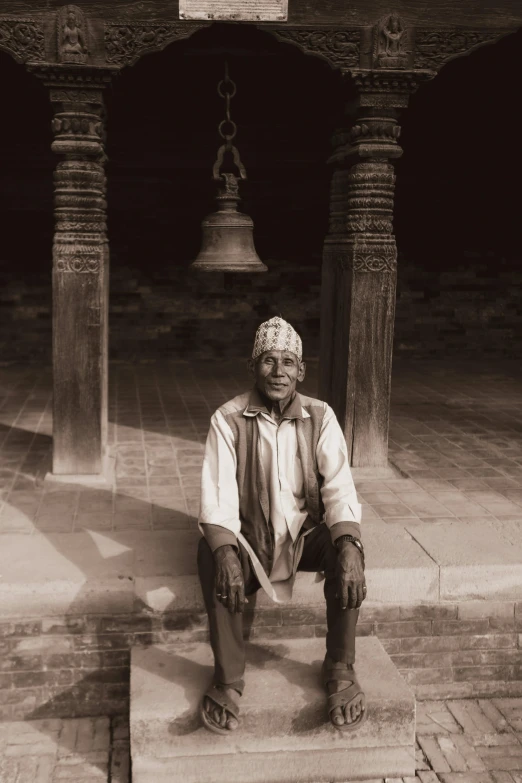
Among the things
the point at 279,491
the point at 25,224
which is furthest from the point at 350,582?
the point at 25,224

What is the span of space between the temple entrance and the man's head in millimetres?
5938

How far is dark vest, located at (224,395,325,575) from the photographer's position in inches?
152

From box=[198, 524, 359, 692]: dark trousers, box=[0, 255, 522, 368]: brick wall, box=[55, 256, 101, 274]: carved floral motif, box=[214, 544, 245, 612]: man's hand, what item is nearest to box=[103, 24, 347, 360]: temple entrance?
box=[0, 255, 522, 368]: brick wall

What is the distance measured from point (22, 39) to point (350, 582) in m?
4.07

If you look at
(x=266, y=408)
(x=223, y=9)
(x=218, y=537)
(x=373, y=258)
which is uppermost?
(x=223, y=9)

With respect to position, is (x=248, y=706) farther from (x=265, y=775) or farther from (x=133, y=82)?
(x=133, y=82)

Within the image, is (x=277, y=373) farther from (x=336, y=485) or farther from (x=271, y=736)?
(x=271, y=736)

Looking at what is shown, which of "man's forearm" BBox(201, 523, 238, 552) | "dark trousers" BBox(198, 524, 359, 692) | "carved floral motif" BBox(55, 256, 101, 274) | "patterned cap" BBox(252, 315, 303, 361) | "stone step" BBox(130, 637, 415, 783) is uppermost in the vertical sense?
"carved floral motif" BBox(55, 256, 101, 274)

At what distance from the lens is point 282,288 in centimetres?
1151

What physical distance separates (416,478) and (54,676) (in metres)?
3.01

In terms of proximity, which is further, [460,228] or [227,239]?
[460,228]

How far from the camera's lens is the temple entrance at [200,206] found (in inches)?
393

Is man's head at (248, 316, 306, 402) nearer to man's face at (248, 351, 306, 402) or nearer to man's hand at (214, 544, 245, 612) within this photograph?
man's face at (248, 351, 306, 402)

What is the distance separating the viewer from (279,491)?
386 centimetres
